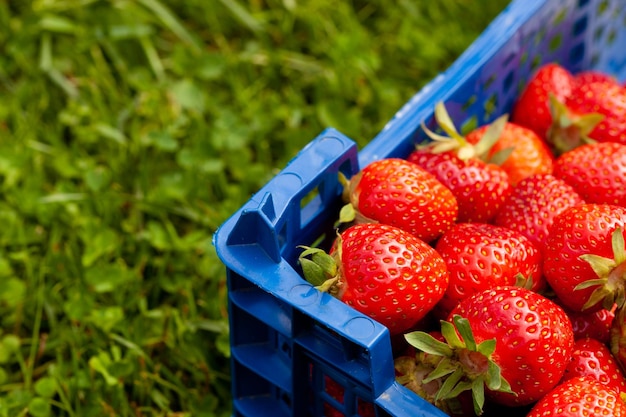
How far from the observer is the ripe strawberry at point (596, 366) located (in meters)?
1.12

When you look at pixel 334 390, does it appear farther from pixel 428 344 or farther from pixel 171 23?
pixel 171 23

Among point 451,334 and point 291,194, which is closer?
point 451,334

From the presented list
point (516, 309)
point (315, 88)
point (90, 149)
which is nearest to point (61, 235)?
point (90, 149)

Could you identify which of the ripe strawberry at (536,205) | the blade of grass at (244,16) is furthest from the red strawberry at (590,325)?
the blade of grass at (244,16)

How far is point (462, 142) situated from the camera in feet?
4.37

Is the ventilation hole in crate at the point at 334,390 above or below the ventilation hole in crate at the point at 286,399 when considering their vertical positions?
above

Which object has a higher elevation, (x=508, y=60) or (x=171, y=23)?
(x=508, y=60)

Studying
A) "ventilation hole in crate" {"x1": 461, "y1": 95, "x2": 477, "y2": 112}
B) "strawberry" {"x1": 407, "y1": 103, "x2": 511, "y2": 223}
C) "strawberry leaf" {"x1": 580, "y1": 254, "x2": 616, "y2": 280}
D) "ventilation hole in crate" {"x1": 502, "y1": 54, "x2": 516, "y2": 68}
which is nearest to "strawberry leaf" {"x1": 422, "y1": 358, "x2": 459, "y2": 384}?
"strawberry leaf" {"x1": 580, "y1": 254, "x2": 616, "y2": 280}

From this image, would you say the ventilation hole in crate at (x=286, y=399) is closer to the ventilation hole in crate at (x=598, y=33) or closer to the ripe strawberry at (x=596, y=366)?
the ripe strawberry at (x=596, y=366)

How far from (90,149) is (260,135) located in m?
0.33

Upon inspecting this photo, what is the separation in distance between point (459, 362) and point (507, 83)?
71 cm

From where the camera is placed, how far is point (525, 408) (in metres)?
1.17

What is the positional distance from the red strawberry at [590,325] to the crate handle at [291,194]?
13.8 inches

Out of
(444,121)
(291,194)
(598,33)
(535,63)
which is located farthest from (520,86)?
(291,194)
